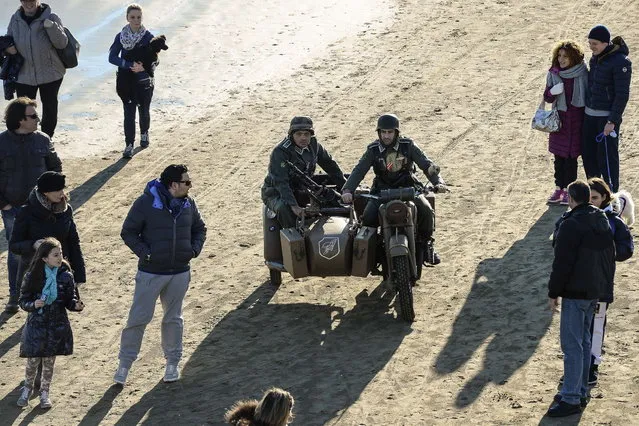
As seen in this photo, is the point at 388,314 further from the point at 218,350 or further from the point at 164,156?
the point at 164,156

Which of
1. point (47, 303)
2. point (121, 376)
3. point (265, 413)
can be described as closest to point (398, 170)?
point (121, 376)

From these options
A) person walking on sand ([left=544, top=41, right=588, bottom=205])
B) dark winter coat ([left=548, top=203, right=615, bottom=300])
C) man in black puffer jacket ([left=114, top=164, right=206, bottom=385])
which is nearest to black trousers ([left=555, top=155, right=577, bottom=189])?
person walking on sand ([left=544, top=41, right=588, bottom=205])

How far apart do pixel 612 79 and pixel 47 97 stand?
22.8 feet

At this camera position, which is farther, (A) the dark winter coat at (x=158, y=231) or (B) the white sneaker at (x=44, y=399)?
(A) the dark winter coat at (x=158, y=231)

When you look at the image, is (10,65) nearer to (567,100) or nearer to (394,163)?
(394,163)

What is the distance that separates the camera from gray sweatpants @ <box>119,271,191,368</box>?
11.1m

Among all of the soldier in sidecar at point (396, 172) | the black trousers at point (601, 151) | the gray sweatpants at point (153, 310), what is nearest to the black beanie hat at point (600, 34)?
the black trousers at point (601, 151)

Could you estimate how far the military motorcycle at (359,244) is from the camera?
39.8ft

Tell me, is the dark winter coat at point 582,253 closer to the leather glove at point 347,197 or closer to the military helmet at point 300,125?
the leather glove at point 347,197

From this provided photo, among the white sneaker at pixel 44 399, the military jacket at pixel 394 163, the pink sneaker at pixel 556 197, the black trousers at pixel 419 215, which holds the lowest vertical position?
the white sneaker at pixel 44 399

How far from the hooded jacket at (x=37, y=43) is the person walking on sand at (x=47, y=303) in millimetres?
6048

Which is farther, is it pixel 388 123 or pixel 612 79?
pixel 612 79

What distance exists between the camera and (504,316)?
12.4 m

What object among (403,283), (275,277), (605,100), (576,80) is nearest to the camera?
(403,283)
